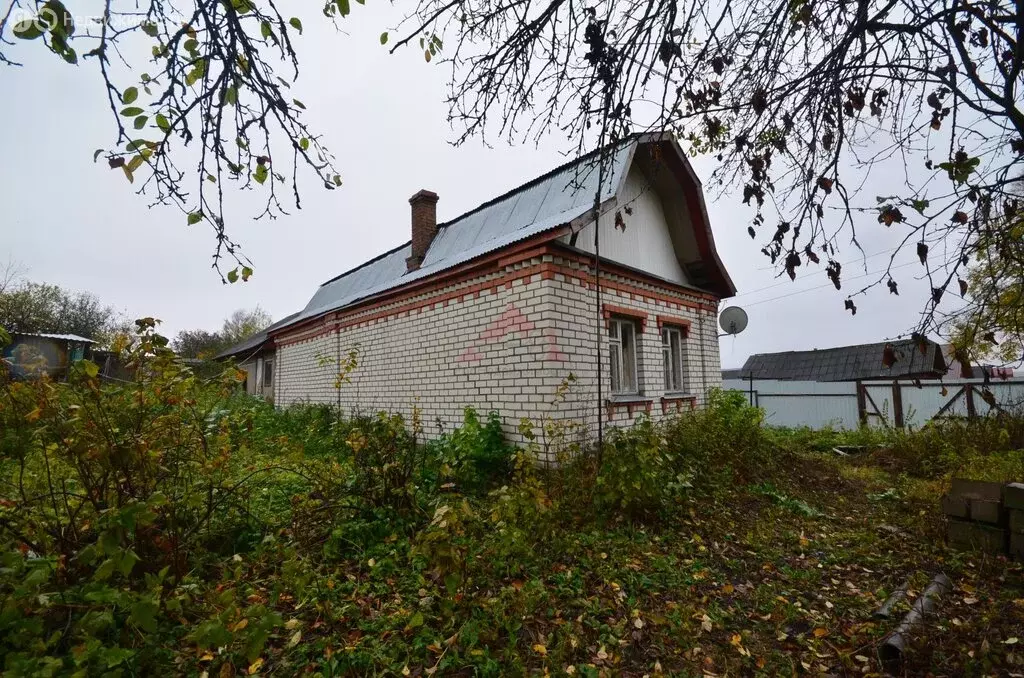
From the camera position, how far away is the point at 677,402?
8.11 meters

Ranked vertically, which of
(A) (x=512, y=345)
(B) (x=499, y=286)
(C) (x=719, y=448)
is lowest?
(C) (x=719, y=448)

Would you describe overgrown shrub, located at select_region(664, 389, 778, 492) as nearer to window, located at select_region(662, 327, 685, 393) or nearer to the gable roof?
window, located at select_region(662, 327, 685, 393)

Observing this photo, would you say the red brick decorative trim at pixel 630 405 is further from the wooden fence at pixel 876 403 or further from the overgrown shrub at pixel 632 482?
the wooden fence at pixel 876 403

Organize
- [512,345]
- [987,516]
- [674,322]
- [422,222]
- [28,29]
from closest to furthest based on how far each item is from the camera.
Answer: [28,29], [987,516], [512,345], [674,322], [422,222]

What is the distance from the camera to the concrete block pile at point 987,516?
381 centimetres

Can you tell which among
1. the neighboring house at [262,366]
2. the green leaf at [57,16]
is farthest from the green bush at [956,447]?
the neighboring house at [262,366]

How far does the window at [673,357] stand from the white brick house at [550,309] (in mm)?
27

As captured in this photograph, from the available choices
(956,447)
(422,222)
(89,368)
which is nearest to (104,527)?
(89,368)

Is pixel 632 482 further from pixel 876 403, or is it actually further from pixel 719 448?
pixel 876 403

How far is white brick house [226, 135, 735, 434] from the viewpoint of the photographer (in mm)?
6121

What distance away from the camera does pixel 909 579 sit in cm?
367

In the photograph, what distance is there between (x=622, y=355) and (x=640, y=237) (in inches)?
86.6

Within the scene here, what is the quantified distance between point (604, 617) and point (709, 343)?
719 centimetres

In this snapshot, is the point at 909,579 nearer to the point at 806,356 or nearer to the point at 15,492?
the point at 15,492
